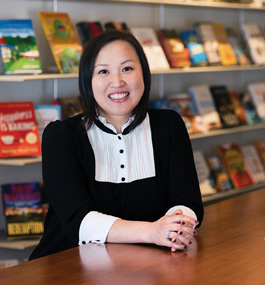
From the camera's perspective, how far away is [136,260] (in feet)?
5.92

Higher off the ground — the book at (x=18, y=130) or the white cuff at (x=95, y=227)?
the book at (x=18, y=130)

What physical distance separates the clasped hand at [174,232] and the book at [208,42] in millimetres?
3174

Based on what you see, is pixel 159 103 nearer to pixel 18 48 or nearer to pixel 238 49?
pixel 238 49

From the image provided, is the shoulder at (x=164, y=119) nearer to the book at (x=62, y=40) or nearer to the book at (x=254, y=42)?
the book at (x=62, y=40)

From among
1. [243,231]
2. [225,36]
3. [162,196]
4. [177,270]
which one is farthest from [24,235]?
[225,36]

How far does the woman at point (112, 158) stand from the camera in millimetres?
2178

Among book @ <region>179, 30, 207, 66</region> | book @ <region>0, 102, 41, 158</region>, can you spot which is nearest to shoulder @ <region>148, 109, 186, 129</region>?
book @ <region>0, 102, 41, 158</region>

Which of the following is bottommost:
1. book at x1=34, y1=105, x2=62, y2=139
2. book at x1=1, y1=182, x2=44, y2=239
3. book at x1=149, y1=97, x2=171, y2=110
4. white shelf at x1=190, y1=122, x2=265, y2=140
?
book at x1=1, y1=182, x2=44, y2=239

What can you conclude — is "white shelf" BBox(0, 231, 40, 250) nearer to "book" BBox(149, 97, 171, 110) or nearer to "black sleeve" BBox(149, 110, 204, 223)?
"book" BBox(149, 97, 171, 110)

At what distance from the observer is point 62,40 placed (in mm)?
4004

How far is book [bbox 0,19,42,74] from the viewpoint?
369 cm

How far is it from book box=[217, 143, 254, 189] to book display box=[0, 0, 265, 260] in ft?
0.63

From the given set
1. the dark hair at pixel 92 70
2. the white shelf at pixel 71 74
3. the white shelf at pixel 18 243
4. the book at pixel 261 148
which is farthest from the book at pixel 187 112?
the dark hair at pixel 92 70

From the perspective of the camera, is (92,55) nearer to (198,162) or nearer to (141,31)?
(141,31)
